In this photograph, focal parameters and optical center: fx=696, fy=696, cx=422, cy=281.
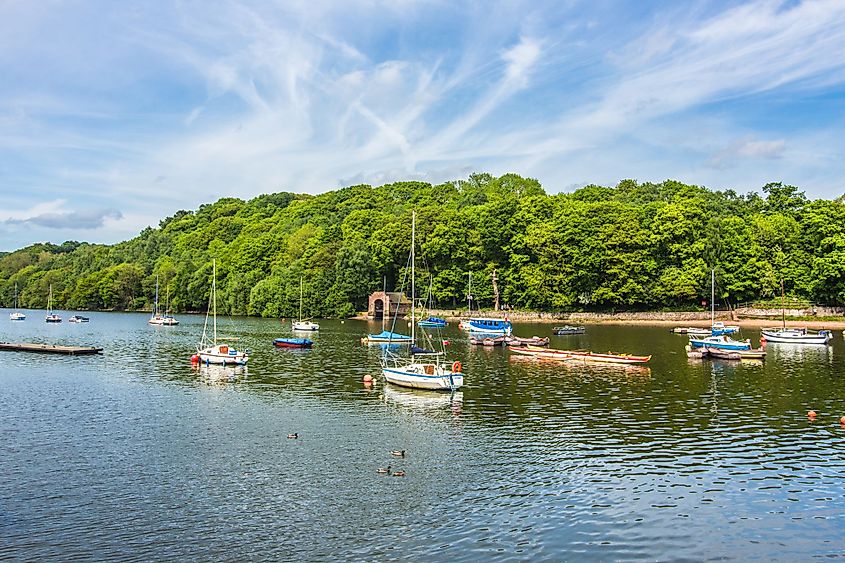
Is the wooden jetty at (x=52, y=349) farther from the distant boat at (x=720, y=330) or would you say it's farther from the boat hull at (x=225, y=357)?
the distant boat at (x=720, y=330)

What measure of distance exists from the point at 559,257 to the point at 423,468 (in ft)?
343

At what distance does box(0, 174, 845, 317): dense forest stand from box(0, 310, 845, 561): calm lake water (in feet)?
237

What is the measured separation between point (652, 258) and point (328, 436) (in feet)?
341

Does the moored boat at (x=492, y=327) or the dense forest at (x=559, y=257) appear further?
the dense forest at (x=559, y=257)

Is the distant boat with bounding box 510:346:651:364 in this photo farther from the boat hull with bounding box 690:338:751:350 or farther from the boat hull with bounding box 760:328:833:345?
the boat hull with bounding box 760:328:833:345

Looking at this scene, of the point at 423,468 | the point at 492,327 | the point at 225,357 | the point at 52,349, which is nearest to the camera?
the point at 423,468

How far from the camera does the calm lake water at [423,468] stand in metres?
21.3

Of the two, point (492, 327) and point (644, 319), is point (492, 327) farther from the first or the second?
point (644, 319)

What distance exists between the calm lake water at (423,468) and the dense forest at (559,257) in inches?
2845

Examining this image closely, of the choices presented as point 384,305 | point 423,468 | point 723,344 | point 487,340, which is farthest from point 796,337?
point 384,305

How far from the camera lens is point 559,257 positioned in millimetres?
129375

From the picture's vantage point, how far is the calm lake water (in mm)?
21312

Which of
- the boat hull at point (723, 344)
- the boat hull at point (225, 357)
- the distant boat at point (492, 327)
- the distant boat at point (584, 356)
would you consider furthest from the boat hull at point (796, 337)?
the boat hull at point (225, 357)

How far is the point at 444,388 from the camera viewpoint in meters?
46.7
